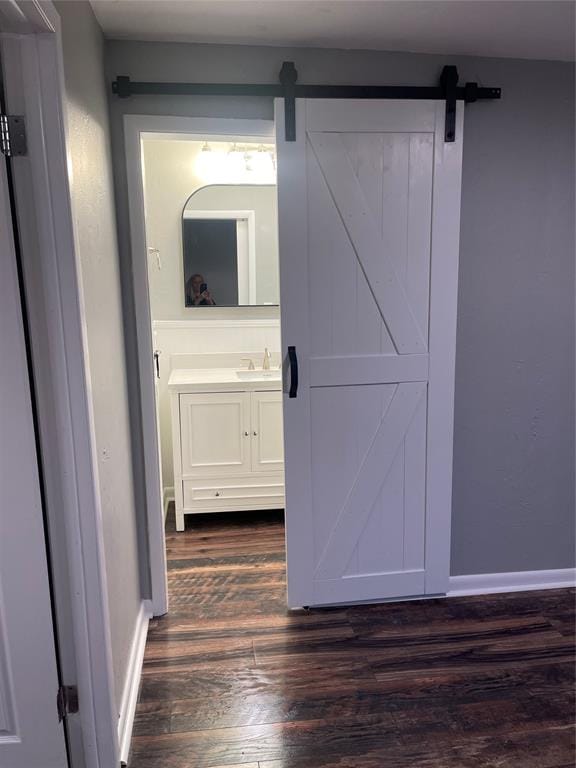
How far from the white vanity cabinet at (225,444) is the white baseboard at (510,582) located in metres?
1.14

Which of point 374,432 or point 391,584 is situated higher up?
point 374,432

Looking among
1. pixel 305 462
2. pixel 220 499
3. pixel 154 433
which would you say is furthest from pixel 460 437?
pixel 220 499

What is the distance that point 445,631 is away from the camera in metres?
2.15

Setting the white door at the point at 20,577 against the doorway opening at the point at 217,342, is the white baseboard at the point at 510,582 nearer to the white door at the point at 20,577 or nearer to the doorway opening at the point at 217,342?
the doorway opening at the point at 217,342

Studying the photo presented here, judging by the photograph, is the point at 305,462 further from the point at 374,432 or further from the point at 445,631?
the point at 445,631

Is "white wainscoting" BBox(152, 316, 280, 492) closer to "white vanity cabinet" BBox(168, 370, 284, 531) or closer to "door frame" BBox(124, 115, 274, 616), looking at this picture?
"white vanity cabinet" BBox(168, 370, 284, 531)

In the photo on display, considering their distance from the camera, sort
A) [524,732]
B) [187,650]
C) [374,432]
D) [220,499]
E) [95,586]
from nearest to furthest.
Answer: [95,586]
[524,732]
[187,650]
[374,432]
[220,499]

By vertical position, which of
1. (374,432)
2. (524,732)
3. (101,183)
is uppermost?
(101,183)

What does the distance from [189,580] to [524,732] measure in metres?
1.51

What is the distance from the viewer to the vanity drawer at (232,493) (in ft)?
10.1

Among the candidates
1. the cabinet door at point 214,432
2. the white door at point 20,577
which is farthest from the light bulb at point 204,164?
the white door at point 20,577

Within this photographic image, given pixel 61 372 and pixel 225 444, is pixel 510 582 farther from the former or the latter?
pixel 61 372

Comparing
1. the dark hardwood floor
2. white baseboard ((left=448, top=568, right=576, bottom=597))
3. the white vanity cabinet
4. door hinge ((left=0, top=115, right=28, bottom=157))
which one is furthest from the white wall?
door hinge ((left=0, top=115, right=28, bottom=157))

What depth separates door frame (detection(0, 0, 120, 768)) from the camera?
120 cm
